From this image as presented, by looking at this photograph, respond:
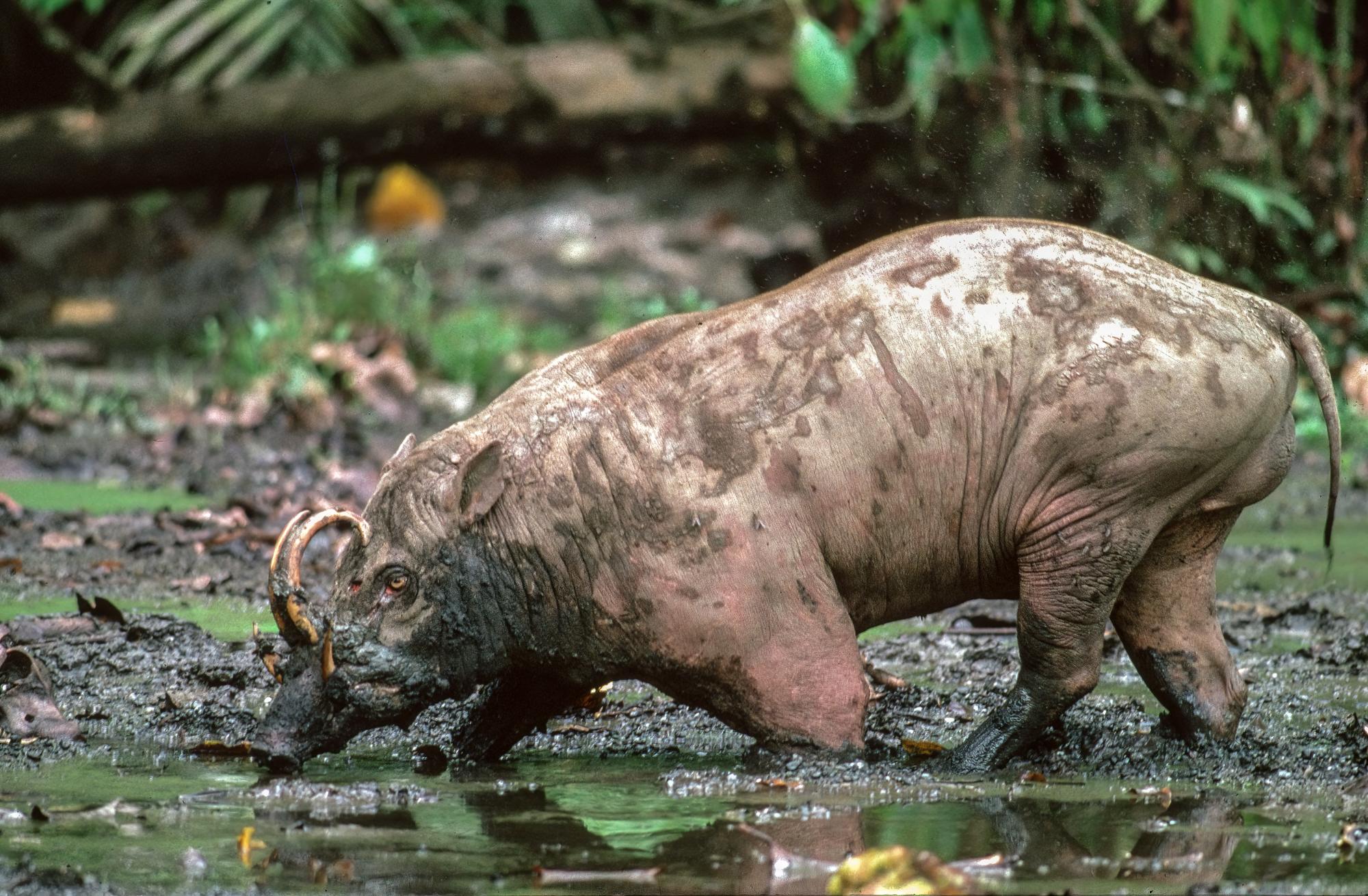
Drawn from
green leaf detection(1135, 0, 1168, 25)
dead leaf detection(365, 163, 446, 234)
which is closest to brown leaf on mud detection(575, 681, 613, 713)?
green leaf detection(1135, 0, 1168, 25)

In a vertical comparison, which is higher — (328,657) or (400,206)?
(328,657)

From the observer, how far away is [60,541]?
6.93 metres

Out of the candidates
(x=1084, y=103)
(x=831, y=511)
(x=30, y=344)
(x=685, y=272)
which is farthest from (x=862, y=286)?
(x=30, y=344)

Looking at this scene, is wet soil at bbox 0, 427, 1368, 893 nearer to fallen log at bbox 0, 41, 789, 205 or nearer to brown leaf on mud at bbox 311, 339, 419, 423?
brown leaf on mud at bbox 311, 339, 419, 423

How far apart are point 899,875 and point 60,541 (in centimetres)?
489

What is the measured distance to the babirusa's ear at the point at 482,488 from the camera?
427cm

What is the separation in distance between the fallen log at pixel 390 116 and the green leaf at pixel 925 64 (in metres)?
1.41

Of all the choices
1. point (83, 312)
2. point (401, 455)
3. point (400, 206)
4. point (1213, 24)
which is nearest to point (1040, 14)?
point (1213, 24)

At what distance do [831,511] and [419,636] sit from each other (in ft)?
3.39

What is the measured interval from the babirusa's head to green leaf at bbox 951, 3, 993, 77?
7.40m

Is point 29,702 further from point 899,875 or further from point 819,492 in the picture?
point 899,875

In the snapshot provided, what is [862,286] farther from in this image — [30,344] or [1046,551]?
[30,344]

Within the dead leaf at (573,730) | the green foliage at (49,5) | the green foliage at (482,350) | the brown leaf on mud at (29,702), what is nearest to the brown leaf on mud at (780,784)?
the dead leaf at (573,730)

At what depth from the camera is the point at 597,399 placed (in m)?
4.38
